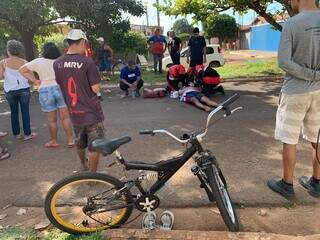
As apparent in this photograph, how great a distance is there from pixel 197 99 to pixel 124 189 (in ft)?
18.3

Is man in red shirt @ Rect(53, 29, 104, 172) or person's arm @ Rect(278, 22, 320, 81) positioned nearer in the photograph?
person's arm @ Rect(278, 22, 320, 81)

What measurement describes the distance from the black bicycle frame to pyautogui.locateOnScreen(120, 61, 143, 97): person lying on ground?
7.41 meters

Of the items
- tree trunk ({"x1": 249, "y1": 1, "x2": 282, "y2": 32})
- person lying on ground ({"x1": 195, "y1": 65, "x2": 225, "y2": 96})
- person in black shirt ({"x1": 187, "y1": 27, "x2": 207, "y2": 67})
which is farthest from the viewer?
tree trunk ({"x1": 249, "y1": 1, "x2": 282, "y2": 32})

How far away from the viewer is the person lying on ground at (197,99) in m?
8.89

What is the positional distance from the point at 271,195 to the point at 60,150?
3577 millimetres

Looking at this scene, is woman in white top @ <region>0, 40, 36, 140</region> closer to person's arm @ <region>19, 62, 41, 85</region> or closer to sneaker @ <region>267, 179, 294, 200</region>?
person's arm @ <region>19, 62, 41, 85</region>

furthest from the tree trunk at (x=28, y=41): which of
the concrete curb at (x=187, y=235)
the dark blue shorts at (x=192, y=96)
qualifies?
the concrete curb at (x=187, y=235)

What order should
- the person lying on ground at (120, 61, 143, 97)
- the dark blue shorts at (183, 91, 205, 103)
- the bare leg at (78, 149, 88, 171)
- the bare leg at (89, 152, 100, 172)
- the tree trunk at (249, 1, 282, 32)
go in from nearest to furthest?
the bare leg at (89, 152, 100, 172) → the bare leg at (78, 149, 88, 171) → the dark blue shorts at (183, 91, 205, 103) → the person lying on ground at (120, 61, 143, 97) → the tree trunk at (249, 1, 282, 32)

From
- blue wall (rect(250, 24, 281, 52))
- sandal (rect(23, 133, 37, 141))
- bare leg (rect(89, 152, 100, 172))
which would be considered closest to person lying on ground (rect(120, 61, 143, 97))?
sandal (rect(23, 133, 37, 141))

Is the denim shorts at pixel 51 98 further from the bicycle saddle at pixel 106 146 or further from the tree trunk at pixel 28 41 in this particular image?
the tree trunk at pixel 28 41

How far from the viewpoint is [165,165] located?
3.83m

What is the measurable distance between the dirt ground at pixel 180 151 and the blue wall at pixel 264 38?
29.1 metres

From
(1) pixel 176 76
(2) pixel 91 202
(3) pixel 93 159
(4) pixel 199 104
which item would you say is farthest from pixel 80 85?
(1) pixel 176 76

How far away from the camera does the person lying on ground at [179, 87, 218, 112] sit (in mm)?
8889
